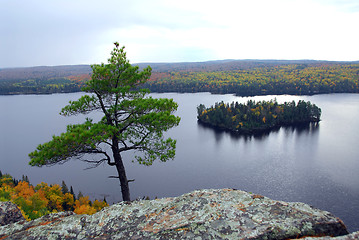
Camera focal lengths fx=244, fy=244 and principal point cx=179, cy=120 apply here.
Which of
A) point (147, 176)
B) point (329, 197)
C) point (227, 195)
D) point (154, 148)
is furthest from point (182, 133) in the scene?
point (227, 195)

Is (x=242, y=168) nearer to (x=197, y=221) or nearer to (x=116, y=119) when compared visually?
(x=116, y=119)

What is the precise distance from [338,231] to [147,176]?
179ft

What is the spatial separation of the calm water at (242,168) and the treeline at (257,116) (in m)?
8.35

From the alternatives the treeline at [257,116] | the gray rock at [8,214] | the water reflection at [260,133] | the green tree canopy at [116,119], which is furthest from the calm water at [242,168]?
the gray rock at [8,214]

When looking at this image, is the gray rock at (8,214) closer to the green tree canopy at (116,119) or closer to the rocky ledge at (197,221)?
the rocky ledge at (197,221)

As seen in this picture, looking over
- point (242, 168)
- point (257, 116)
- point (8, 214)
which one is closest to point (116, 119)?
point (8, 214)

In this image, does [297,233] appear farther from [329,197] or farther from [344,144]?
[344,144]

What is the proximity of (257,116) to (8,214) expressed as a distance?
10617 centimetres

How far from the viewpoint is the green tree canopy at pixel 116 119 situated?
10.3 metres

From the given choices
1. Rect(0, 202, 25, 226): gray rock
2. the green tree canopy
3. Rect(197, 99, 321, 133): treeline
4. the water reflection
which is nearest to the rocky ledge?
Rect(0, 202, 25, 226): gray rock

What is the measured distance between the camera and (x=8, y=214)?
7.14 metres

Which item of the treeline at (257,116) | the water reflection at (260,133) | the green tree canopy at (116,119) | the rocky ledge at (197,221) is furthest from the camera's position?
the treeline at (257,116)

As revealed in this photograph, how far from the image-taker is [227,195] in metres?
6.17

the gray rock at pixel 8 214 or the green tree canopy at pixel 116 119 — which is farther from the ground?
the green tree canopy at pixel 116 119
